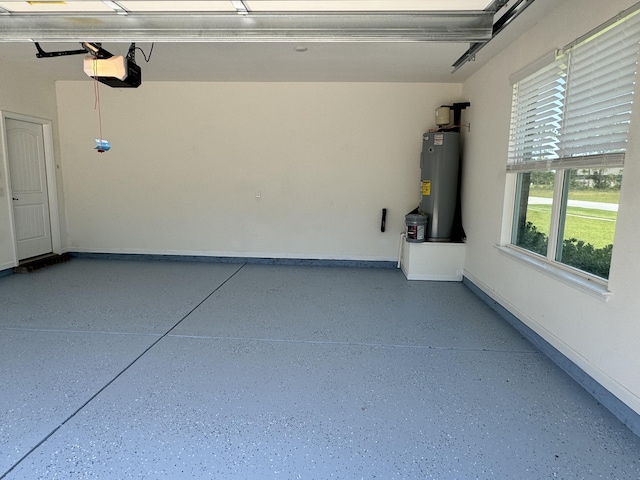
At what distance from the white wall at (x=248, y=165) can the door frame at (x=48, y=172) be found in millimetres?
204

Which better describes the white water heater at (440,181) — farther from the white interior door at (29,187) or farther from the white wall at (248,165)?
the white interior door at (29,187)

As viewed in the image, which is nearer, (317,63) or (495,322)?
(495,322)

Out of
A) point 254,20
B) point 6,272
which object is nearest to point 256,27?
point 254,20

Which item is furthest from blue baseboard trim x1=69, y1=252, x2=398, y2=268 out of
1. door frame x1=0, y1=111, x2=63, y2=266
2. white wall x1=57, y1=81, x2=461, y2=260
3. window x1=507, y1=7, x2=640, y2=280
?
window x1=507, y1=7, x2=640, y2=280

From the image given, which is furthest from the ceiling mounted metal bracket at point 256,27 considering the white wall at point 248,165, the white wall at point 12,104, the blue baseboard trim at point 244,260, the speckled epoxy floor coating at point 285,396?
the blue baseboard trim at point 244,260

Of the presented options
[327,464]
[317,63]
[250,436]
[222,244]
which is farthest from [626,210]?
[222,244]

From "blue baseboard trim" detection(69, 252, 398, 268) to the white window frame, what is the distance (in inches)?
88.8

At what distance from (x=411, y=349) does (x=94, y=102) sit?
572 centimetres

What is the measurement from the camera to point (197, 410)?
2098mm

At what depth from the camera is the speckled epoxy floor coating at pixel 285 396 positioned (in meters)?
1.73

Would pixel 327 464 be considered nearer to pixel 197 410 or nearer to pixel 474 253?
pixel 197 410

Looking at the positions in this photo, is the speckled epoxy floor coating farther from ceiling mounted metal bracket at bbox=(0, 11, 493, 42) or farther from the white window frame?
ceiling mounted metal bracket at bbox=(0, 11, 493, 42)

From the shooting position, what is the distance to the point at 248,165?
18.4 ft

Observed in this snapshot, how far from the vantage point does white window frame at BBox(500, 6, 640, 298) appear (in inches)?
89.4
